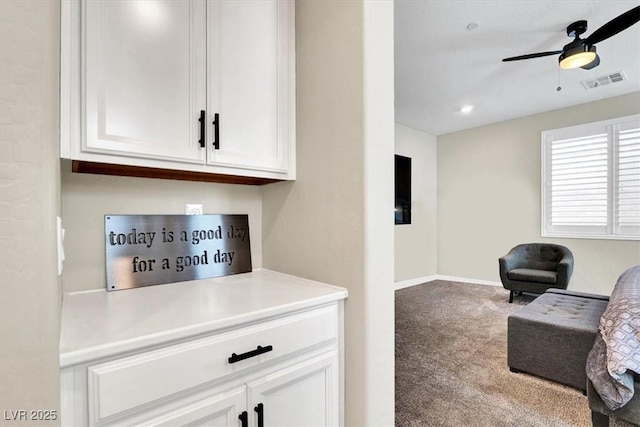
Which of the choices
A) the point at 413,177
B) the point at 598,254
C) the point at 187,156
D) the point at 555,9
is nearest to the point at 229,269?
the point at 187,156

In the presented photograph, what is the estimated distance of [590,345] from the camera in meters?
1.93

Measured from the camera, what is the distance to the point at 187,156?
1233 millimetres

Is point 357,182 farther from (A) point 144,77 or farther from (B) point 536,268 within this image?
(B) point 536,268

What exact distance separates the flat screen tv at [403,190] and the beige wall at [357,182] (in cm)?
385

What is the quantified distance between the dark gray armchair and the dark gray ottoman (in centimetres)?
144

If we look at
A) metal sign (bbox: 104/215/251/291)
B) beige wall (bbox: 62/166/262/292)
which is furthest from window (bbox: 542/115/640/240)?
beige wall (bbox: 62/166/262/292)

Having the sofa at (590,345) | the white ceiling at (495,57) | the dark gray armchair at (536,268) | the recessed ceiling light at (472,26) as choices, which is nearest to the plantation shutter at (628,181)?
the white ceiling at (495,57)

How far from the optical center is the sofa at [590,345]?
5.01 feet

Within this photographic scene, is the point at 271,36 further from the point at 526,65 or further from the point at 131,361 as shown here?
the point at 526,65

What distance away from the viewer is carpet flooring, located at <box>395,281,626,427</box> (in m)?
1.77

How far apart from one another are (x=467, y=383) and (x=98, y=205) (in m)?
2.42

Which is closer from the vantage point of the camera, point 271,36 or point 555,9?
point 271,36

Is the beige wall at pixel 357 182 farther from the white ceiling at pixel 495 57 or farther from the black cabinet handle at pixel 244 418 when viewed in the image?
the white ceiling at pixel 495 57

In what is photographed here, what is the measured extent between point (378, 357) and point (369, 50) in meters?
1.22
